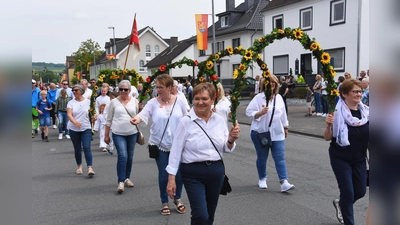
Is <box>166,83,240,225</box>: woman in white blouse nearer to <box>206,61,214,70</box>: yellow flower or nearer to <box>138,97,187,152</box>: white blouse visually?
<box>138,97,187,152</box>: white blouse

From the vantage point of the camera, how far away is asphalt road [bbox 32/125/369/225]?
543 cm

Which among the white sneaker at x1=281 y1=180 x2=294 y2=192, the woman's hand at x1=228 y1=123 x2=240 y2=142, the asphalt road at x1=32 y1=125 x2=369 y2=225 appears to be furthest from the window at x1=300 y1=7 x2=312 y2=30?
the woman's hand at x1=228 y1=123 x2=240 y2=142

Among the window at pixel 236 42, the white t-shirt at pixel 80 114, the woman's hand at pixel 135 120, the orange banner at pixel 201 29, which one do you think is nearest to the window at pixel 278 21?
the window at pixel 236 42

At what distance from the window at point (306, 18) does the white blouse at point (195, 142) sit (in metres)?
28.4

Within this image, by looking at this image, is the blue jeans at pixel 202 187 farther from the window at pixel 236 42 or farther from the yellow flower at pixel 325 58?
the window at pixel 236 42

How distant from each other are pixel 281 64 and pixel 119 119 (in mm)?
28678

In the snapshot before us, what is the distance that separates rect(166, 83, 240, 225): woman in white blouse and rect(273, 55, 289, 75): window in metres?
30.0

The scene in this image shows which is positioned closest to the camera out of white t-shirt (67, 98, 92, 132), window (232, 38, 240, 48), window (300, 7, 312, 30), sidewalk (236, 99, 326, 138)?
white t-shirt (67, 98, 92, 132)

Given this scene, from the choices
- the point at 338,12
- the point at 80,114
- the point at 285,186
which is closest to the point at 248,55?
the point at 285,186

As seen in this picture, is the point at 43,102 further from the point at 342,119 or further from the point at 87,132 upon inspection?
the point at 342,119

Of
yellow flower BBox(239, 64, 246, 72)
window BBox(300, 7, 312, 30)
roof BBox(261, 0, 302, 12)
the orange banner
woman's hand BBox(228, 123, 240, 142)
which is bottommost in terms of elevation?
woman's hand BBox(228, 123, 240, 142)

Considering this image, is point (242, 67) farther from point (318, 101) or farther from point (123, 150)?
point (318, 101)

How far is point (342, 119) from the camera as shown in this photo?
4.31m

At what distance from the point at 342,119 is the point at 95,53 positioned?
59416mm
